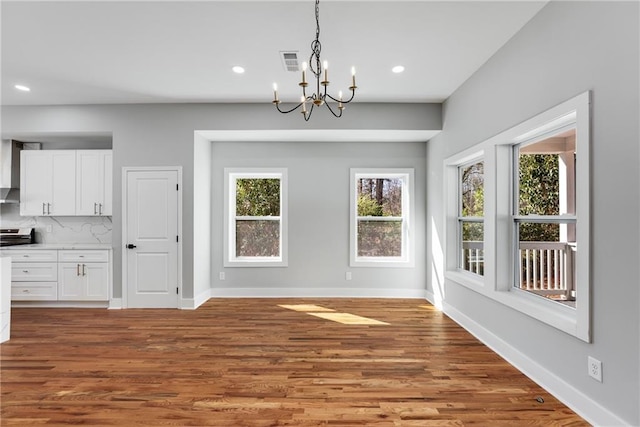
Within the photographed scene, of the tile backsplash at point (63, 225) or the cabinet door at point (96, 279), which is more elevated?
the tile backsplash at point (63, 225)

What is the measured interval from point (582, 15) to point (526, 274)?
6.80 feet

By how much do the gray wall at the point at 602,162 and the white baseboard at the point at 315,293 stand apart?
245cm

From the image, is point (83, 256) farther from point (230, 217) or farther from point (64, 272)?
point (230, 217)

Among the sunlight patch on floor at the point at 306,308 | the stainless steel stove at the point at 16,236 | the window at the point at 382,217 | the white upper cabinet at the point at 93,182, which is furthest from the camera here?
the window at the point at 382,217

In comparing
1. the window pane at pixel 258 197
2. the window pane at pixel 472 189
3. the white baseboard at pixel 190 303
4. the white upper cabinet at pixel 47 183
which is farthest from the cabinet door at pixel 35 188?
the window pane at pixel 472 189

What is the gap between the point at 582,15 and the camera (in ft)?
6.97

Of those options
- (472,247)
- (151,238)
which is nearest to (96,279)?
(151,238)

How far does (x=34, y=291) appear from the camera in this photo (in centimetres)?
463

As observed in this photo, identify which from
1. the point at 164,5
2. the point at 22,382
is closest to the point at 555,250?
the point at 164,5

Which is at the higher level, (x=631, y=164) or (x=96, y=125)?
(x=96, y=125)

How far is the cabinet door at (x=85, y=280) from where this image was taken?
4.63 metres

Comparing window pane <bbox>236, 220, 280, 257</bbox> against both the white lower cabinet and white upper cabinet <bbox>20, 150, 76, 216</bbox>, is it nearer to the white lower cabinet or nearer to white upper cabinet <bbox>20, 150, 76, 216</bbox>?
the white lower cabinet

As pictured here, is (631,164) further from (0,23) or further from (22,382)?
(0,23)

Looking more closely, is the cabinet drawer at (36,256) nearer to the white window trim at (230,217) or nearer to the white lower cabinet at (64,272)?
the white lower cabinet at (64,272)
